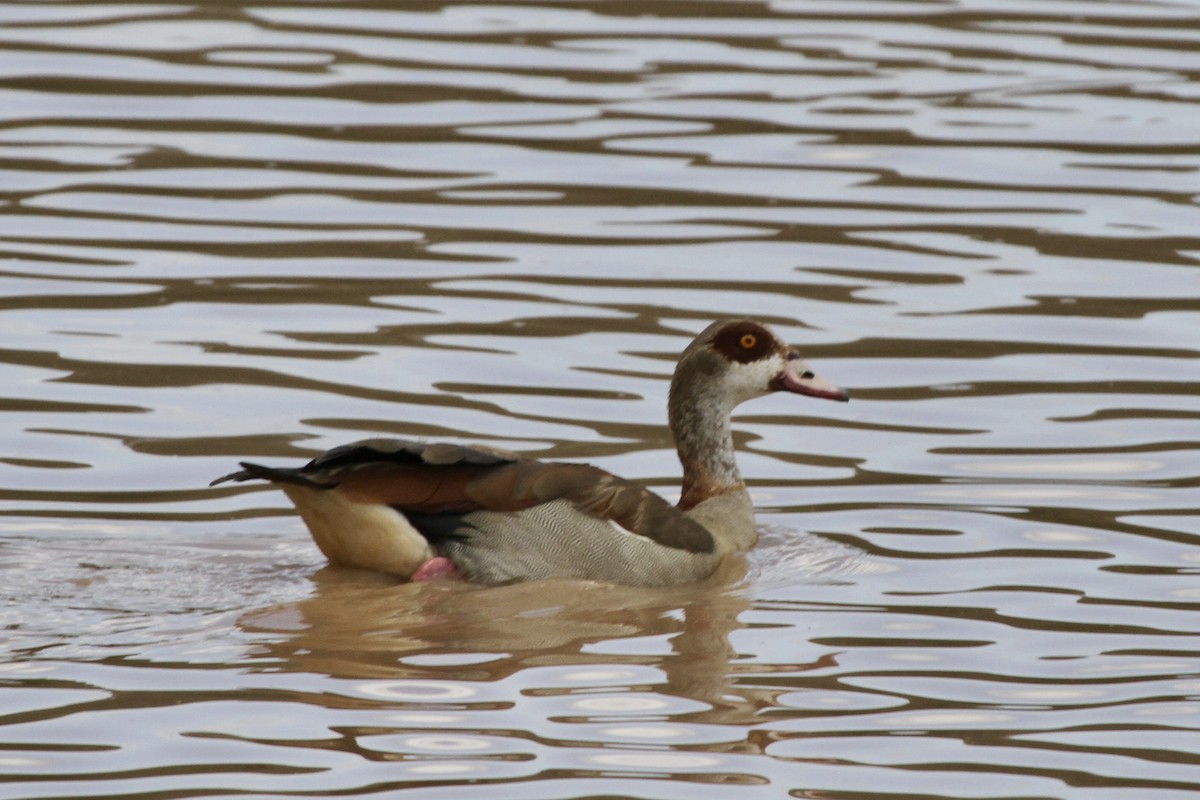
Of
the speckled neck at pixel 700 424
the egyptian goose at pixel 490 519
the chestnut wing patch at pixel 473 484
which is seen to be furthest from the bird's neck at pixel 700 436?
the chestnut wing patch at pixel 473 484

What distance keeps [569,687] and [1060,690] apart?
71.4 inches

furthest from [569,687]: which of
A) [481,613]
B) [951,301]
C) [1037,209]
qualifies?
[1037,209]

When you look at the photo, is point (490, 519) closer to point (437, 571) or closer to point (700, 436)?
point (437, 571)

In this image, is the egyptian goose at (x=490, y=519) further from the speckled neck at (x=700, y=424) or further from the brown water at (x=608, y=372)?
the speckled neck at (x=700, y=424)

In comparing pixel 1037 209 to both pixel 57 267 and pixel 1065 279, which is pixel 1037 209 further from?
pixel 57 267

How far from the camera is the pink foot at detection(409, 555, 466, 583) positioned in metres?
10.4

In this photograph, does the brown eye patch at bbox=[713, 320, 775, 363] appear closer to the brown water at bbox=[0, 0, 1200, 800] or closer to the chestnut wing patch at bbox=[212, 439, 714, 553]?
the brown water at bbox=[0, 0, 1200, 800]

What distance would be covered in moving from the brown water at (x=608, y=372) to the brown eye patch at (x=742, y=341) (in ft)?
2.53

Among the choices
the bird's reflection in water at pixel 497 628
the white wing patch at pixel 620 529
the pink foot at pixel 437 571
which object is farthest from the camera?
the white wing patch at pixel 620 529

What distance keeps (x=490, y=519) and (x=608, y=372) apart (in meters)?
3.18

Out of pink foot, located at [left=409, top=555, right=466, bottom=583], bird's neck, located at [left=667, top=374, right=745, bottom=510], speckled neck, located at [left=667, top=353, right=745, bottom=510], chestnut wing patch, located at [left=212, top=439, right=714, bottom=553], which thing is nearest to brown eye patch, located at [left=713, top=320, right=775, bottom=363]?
speckled neck, located at [left=667, top=353, right=745, bottom=510]

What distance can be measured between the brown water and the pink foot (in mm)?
156

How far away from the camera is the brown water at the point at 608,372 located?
27.4 ft

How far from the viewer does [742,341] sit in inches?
458
